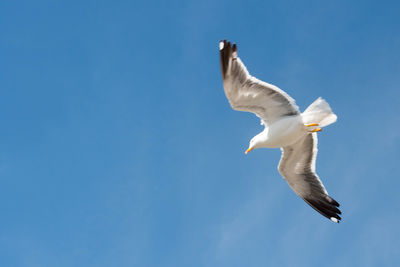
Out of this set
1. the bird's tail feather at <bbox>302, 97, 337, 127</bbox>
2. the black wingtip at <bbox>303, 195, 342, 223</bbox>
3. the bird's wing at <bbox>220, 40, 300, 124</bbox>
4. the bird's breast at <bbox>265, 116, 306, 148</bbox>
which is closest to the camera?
the bird's wing at <bbox>220, 40, 300, 124</bbox>

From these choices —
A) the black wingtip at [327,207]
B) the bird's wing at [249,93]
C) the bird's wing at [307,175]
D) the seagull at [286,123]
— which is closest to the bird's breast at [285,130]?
the seagull at [286,123]

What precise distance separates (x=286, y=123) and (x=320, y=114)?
76 cm

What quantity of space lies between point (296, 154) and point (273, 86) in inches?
106

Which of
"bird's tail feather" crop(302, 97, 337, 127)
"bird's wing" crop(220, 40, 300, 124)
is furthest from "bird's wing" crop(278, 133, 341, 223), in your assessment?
"bird's wing" crop(220, 40, 300, 124)

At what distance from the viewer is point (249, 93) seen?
1080 cm

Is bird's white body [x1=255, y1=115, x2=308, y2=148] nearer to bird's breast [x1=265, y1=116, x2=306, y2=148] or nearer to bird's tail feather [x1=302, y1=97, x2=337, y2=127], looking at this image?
bird's breast [x1=265, y1=116, x2=306, y2=148]

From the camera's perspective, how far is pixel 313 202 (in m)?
13.1

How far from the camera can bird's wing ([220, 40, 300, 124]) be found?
10438mm

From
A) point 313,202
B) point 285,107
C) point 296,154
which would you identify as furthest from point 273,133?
point 313,202

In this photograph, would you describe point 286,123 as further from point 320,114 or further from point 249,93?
point 249,93

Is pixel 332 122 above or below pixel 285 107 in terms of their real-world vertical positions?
below

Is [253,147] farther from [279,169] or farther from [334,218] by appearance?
[334,218]

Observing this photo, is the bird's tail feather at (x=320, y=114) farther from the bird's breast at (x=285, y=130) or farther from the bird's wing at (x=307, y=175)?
the bird's wing at (x=307, y=175)

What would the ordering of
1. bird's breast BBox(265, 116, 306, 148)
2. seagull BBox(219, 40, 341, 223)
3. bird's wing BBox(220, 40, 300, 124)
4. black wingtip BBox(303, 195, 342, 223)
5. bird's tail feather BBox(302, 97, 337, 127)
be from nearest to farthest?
1. bird's wing BBox(220, 40, 300, 124)
2. seagull BBox(219, 40, 341, 223)
3. bird's tail feather BBox(302, 97, 337, 127)
4. bird's breast BBox(265, 116, 306, 148)
5. black wingtip BBox(303, 195, 342, 223)
